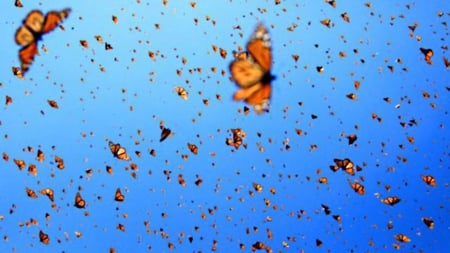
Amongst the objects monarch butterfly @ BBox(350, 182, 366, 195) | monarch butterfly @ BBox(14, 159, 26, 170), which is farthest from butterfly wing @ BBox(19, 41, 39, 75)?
monarch butterfly @ BBox(350, 182, 366, 195)

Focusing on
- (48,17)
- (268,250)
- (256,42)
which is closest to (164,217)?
(268,250)

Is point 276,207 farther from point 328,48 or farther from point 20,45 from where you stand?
point 20,45

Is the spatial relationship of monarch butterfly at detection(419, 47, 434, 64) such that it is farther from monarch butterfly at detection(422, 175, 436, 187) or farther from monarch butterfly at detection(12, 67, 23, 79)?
monarch butterfly at detection(12, 67, 23, 79)

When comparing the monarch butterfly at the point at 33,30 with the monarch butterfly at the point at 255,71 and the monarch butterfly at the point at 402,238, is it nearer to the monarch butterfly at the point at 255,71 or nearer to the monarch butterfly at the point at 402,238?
the monarch butterfly at the point at 255,71

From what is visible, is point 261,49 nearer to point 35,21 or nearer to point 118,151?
point 118,151

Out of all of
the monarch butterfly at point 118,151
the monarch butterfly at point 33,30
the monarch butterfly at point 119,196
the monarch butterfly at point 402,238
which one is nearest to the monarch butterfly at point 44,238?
the monarch butterfly at point 119,196

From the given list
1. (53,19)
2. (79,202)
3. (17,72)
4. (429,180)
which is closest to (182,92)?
(53,19)
